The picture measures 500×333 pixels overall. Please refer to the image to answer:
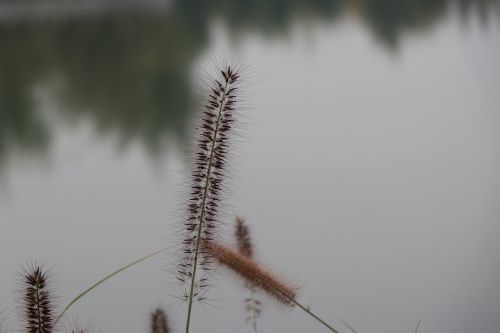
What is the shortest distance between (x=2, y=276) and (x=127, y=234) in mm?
1074

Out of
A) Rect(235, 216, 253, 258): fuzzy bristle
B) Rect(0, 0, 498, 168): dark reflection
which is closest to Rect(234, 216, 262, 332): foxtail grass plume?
Rect(235, 216, 253, 258): fuzzy bristle

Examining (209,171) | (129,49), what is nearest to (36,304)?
(209,171)

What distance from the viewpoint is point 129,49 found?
14141mm

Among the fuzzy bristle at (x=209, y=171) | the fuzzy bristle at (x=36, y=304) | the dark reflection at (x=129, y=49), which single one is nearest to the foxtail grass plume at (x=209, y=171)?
the fuzzy bristle at (x=209, y=171)

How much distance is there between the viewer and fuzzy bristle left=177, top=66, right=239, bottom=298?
2.43ft

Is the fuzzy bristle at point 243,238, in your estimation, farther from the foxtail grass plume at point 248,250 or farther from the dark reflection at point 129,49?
the dark reflection at point 129,49

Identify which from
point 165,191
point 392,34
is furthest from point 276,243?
point 392,34

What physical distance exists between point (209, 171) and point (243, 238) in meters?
0.32

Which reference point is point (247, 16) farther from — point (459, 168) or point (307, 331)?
point (307, 331)

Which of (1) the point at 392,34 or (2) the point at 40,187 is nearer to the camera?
(2) the point at 40,187

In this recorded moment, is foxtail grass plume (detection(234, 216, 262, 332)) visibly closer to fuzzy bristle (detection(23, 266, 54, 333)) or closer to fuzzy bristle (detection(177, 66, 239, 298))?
fuzzy bristle (detection(177, 66, 239, 298))

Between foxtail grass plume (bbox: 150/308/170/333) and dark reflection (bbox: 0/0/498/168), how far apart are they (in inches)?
266

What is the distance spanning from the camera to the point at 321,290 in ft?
11.2

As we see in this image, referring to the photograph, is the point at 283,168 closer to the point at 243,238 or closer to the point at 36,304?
the point at 243,238
